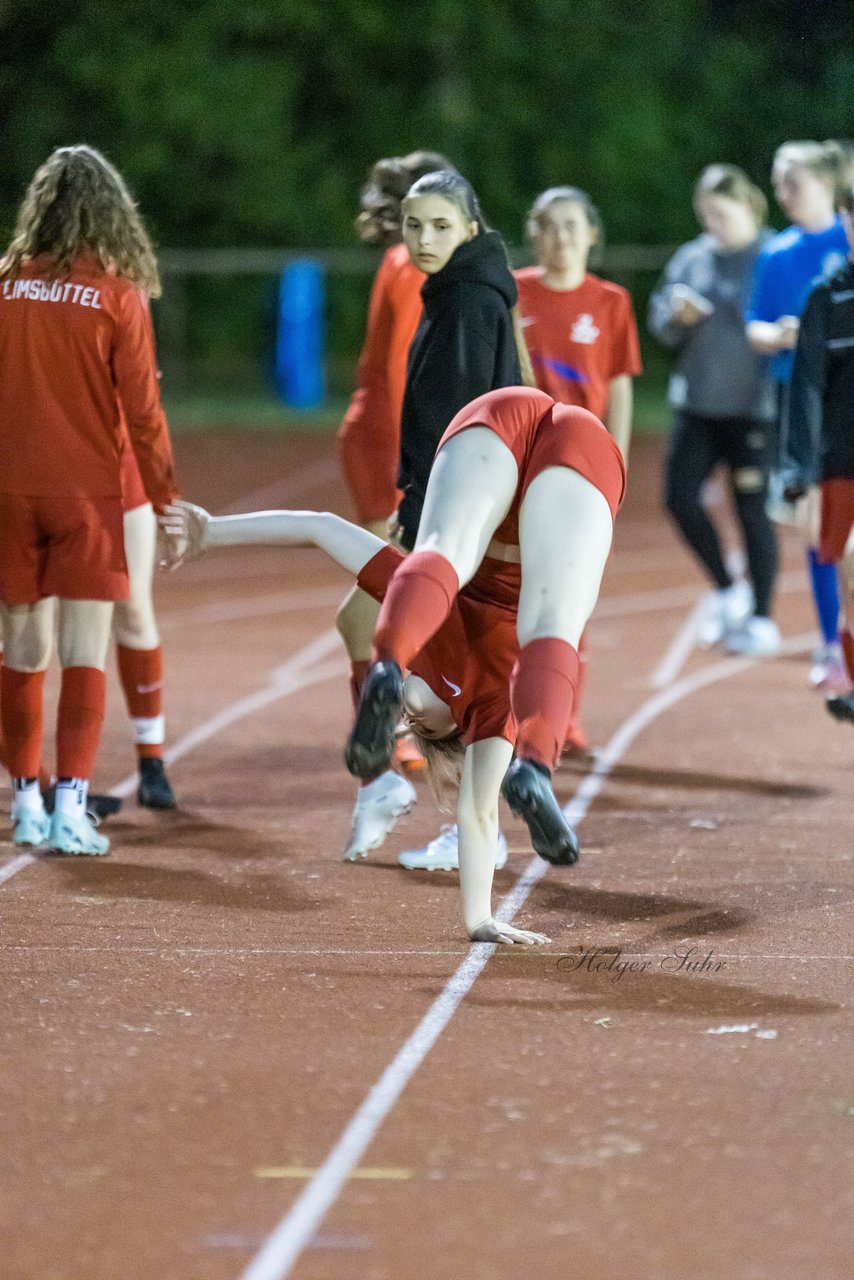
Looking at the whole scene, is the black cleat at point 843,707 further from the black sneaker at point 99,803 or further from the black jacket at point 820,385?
the black sneaker at point 99,803

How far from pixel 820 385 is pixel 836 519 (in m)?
0.51

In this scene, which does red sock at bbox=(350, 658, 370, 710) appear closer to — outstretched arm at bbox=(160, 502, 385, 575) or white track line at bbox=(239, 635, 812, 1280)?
white track line at bbox=(239, 635, 812, 1280)

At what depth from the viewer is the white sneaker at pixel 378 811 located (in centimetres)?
540

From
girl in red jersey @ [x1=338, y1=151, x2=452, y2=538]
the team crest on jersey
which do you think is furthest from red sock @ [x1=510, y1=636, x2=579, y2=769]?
the team crest on jersey

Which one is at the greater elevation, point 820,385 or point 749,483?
point 820,385

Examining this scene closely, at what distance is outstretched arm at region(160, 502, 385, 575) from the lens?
4996 mm

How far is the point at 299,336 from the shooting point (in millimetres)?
27125

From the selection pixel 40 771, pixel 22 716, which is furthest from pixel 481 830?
pixel 40 771

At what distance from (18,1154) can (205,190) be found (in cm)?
2853

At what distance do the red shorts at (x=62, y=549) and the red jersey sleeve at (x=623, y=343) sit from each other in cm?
271

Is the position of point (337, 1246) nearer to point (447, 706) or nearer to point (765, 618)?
point (447, 706)

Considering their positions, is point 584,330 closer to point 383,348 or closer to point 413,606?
point 383,348

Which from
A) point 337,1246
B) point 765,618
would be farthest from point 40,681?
point 765,618

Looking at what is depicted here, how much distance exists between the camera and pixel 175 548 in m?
5.32
